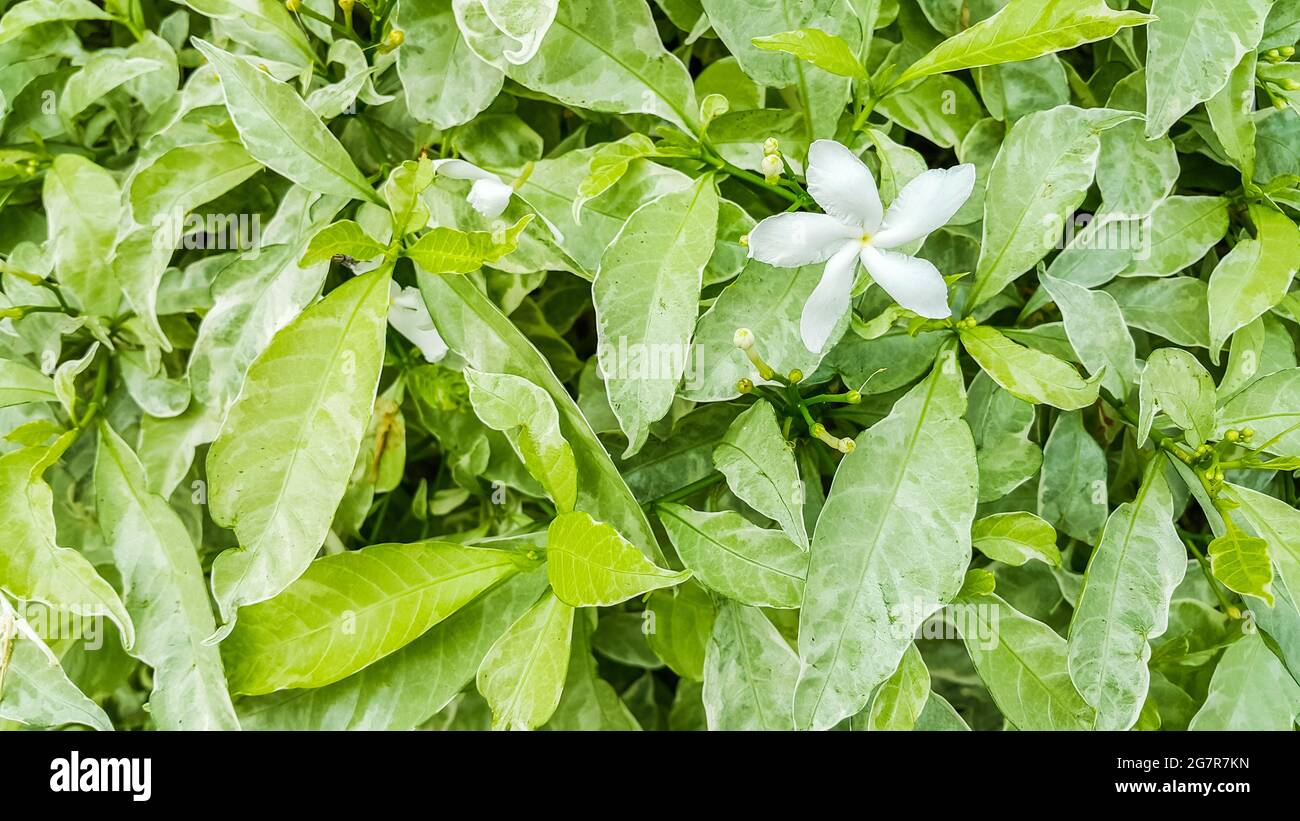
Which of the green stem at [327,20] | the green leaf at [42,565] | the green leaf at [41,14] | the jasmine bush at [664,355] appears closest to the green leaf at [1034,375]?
the jasmine bush at [664,355]

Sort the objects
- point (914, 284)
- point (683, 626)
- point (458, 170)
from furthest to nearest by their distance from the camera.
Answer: point (683, 626) → point (458, 170) → point (914, 284)

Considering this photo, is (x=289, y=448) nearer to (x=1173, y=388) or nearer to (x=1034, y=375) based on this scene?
(x=1034, y=375)

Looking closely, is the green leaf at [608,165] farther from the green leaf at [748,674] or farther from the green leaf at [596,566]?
the green leaf at [748,674]

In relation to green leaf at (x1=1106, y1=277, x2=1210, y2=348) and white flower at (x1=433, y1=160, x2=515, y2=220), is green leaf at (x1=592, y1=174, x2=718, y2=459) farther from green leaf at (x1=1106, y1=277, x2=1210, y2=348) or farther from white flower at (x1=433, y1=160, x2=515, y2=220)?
green leaf at (x1=1106, y1=277, x2=1210, y2=348)

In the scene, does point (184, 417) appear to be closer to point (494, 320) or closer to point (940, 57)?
point (494, 320)

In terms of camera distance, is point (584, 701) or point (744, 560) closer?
point (744, 560)

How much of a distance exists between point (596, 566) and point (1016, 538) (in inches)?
12.5

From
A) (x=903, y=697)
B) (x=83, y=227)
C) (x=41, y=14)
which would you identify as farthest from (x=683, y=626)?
(x=41, y=14)

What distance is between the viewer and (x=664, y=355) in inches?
25.3

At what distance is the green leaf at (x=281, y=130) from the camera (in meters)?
0.66

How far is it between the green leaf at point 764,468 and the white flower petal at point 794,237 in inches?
5.2

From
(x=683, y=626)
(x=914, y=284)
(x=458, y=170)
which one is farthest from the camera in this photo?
(x=683, y=626)
